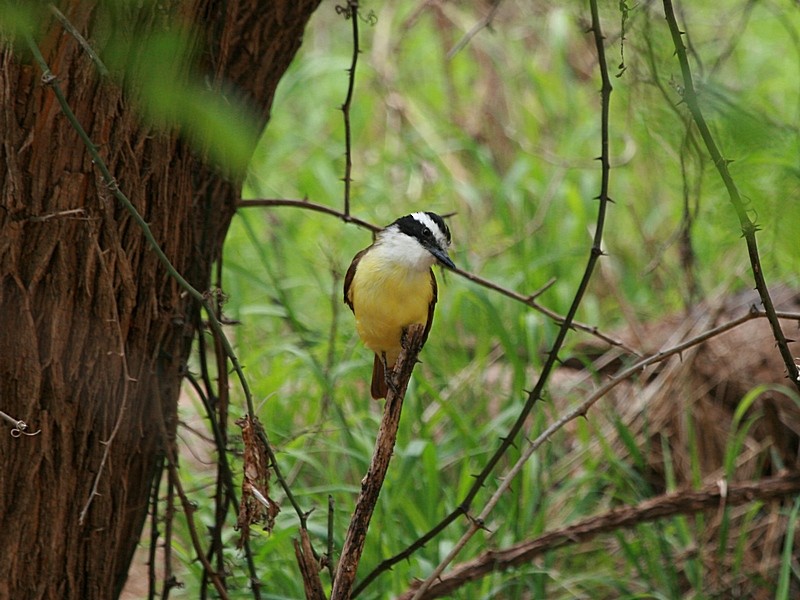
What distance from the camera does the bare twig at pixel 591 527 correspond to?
279 centimetres

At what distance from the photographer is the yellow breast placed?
8.07ft

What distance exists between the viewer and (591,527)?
292cm

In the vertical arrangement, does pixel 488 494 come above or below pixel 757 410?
below

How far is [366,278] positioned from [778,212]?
4.70 ft

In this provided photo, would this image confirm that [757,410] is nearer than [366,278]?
No

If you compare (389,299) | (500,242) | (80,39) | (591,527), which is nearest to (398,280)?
(389,299)

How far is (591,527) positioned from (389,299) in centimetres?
97

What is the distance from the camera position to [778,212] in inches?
46.8

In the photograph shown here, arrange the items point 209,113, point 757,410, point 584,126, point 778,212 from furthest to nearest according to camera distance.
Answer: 1. point 584,126
2. point 757,410
3. point 778,212
4. point 209,113

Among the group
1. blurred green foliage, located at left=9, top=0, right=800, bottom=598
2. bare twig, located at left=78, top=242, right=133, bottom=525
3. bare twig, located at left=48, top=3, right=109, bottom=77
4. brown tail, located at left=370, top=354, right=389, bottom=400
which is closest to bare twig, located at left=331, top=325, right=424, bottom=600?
bare twig, located at left=78, top=242, right=133, bottom=525

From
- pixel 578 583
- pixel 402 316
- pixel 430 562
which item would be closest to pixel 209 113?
pixel 402 316

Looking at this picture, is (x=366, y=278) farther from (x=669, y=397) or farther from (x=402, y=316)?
(x=669, y=397)

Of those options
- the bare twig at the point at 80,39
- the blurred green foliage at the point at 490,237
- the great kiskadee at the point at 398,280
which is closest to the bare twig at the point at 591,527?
the blurred green foliage at the point at 490,237

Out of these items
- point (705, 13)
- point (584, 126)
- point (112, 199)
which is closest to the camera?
point (112, 199)
